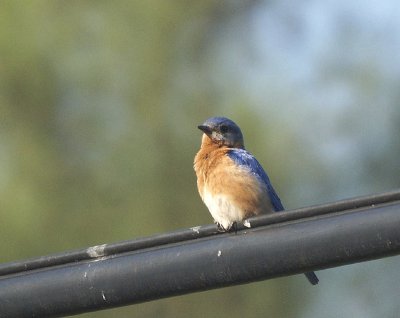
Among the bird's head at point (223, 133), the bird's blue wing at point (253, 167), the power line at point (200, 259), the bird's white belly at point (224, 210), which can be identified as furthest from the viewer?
the bird's head at point (223, 133)

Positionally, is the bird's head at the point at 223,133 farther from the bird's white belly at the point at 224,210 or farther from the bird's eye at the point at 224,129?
the bird's white belly at the point at 224,210

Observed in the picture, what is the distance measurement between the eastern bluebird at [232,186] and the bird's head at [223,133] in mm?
138

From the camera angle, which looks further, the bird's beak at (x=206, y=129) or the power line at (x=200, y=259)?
the bird's beak at (x=206, y=129)

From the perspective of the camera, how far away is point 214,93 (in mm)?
15992

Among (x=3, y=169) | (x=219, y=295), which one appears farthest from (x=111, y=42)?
(x=219, y=295)

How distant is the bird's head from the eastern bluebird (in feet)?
0.45

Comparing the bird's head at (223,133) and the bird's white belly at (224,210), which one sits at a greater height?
the bird's head at (223,133)

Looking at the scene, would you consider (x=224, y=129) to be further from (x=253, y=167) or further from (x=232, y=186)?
(x=232, y=186)

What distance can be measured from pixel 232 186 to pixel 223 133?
0.97 m

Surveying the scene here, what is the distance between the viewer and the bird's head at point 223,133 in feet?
27.1

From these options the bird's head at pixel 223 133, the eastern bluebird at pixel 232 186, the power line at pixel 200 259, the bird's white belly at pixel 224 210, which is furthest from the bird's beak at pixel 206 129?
the power line at pixel 200 259

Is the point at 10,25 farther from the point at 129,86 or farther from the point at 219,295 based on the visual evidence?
the point at 219,295

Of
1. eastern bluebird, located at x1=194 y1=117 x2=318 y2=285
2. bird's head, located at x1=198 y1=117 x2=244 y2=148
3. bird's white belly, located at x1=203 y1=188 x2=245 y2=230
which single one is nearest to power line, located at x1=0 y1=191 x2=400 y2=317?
eastern bluebird, located at x1=194 y1=117 x2=318 y2=285

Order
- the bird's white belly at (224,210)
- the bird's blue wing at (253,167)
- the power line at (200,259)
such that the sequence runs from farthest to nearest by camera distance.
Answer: the bird's blue wing at (253,167) → the bird's white belly at (224,210) → the power line at (200,259)
